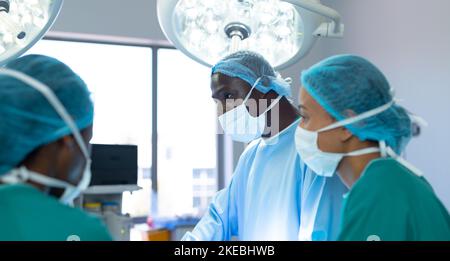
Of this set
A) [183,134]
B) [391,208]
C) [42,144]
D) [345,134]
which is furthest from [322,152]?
[42,144]

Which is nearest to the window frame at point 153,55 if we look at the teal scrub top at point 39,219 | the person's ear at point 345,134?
the teal scrub top at point 39,219

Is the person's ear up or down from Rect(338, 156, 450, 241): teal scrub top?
up

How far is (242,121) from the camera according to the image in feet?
4.19

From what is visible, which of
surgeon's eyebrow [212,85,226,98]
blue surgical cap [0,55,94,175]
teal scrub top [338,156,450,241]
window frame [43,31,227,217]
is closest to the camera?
blue surgical cap [0,55,94,175]

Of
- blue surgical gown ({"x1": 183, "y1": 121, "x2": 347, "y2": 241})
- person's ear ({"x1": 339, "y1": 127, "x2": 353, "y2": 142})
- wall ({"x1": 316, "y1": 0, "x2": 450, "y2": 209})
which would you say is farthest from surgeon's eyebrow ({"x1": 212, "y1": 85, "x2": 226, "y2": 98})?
person's ear ({"x1": 339, "y1": 127, "x2": 353, "y2": 142})

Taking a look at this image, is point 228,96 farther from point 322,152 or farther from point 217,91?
point 322,152

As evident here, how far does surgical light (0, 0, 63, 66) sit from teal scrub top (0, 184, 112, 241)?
351mm

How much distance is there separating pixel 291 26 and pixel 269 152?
425mm

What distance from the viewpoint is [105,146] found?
3.33 ft

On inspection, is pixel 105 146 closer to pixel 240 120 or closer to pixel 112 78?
pixel 112 78

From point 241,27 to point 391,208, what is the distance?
548 mm

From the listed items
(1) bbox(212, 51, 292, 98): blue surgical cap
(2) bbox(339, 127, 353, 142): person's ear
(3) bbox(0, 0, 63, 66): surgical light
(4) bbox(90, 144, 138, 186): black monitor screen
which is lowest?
(4) bbox(90, 144, 138, 186): black monitor screen

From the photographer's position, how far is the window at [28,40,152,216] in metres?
1.09

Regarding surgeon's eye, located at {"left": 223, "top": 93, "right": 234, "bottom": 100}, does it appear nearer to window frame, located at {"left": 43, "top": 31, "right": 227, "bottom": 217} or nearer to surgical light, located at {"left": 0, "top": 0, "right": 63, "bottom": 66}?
window frame, located at {"left": 43, "top": 31, "right": 227, "bottom": 217}
